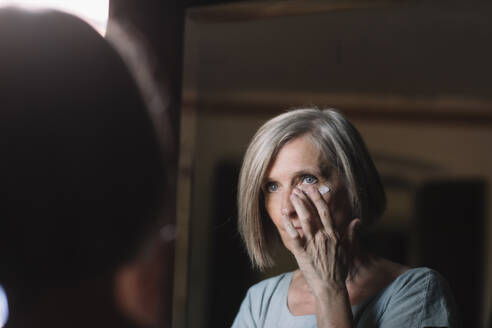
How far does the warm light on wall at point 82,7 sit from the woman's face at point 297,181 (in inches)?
15.0

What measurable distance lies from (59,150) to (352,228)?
1.49 feet

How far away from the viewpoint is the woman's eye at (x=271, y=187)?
26.1 inches

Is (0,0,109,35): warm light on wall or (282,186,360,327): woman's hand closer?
(282,186,360,327): woman's hand

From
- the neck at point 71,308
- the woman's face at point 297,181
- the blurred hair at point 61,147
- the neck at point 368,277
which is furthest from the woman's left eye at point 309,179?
the neck at point 71,308

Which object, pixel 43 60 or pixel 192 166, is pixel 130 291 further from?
pixel 43 60

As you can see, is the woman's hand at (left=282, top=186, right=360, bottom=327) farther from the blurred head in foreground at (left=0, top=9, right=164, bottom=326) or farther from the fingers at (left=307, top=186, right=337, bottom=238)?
the blurred head in foreground at (left=0, top=9, right=164, bottom=326)

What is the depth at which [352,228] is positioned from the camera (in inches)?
25.1

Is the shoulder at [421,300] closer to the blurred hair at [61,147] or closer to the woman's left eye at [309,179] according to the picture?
the woman's left eye at [309,179]

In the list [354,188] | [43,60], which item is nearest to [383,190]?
[354,188]

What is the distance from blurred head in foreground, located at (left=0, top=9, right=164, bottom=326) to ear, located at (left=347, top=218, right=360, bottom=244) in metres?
0.35

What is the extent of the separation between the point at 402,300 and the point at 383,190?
15 cm

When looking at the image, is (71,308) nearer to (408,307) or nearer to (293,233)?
(293,233)

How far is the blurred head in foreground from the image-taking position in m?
0.76

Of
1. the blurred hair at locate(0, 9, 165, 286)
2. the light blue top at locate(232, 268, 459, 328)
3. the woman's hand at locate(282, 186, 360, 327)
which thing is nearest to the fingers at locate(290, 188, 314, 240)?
the woman's hand at locate(282, 186, 360, 327)
